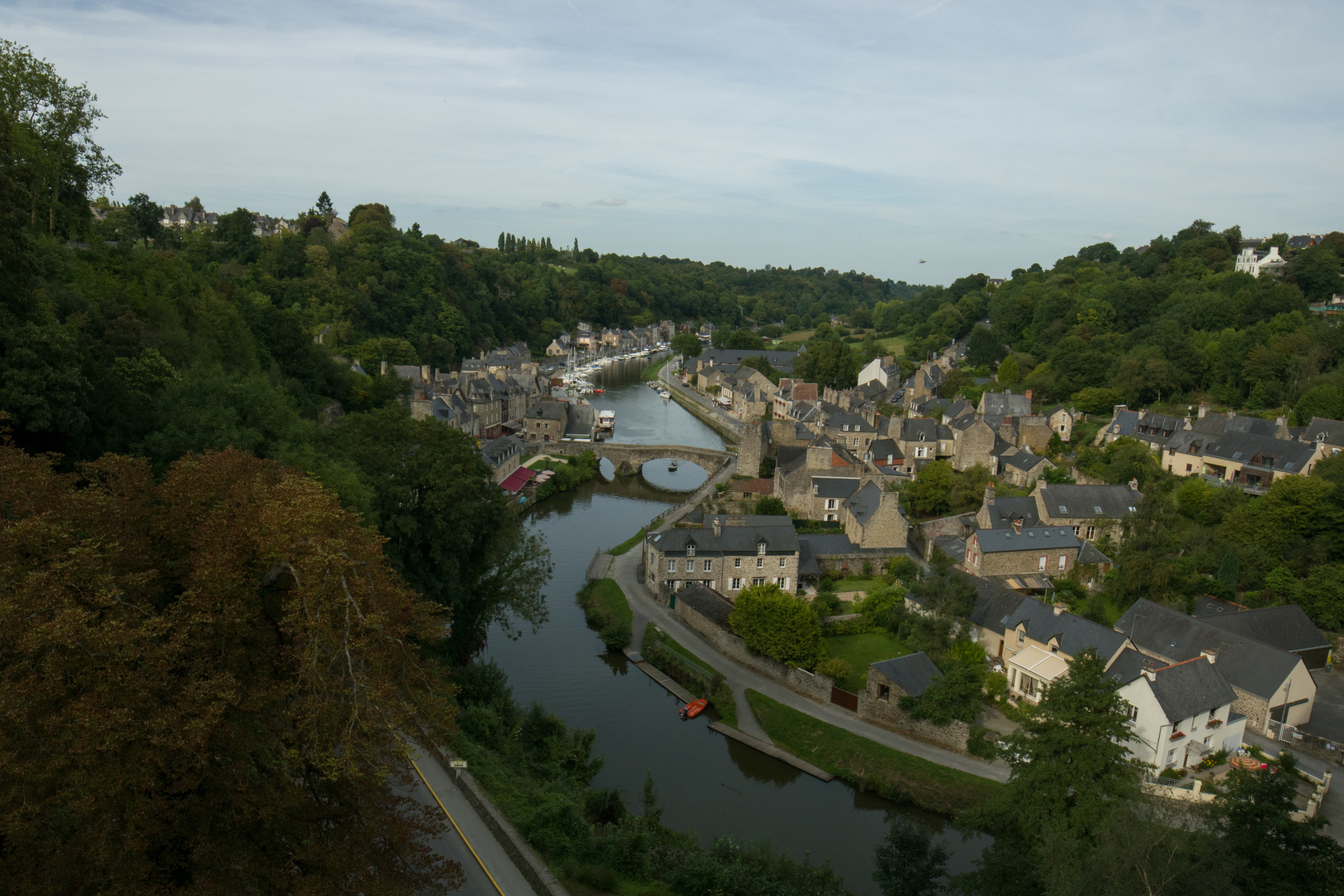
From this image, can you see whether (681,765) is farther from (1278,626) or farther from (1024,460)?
(1024,460)

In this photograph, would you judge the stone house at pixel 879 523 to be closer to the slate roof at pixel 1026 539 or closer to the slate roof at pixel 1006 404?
the slate roof at pixel 1026 539

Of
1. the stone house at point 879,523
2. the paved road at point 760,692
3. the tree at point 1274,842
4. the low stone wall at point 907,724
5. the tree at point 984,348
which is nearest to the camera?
the tree at point 1274,842

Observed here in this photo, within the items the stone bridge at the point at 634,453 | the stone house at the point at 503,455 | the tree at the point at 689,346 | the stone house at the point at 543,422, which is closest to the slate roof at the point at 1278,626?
the stone bridge at the point at 634,453

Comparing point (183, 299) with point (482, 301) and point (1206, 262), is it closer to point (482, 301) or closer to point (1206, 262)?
point (482, 301)

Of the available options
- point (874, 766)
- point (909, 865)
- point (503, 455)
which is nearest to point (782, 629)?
point (874, 766)

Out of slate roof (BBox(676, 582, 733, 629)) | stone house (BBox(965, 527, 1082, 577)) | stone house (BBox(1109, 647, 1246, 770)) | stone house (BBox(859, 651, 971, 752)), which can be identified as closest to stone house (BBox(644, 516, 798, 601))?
slate roof (BBox(676, 582, 733, 629))

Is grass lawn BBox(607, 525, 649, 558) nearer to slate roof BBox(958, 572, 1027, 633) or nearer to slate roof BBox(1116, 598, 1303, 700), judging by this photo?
slate roof BBox(958, 572, 1027, 633)
